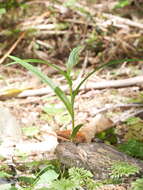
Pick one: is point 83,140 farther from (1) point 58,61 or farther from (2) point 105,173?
(1) point 58,61

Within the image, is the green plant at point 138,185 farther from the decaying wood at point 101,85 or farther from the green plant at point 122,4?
the green plant at point 122,4

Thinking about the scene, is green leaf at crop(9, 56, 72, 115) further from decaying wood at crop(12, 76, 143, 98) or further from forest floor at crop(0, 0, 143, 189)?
decaying wood at crop(12, 76, 143, 98)

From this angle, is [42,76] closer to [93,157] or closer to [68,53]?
[93,157]

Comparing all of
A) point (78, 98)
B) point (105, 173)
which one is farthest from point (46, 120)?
point (105, 173)

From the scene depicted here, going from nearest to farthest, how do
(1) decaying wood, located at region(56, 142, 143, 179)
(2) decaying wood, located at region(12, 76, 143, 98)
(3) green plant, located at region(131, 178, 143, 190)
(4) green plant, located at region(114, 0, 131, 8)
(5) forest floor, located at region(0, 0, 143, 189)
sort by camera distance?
1. (3) green plant, located at region(131, 178, 143, 190)
2. (1) decaying wood, located at region(56, 142, 143, 179)
3. (5) forest floor, located at region(0, 0, 143, 189)
4. (2) decaying wood, located at region(12, 76, 143, 98)
5. (4) green plant, located at region(114, 0, 131, 8)

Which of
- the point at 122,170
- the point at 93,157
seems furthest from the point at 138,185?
the point at 93,157

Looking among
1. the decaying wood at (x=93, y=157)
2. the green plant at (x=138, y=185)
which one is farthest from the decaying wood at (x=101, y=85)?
the green plant at (x=138, y=185)

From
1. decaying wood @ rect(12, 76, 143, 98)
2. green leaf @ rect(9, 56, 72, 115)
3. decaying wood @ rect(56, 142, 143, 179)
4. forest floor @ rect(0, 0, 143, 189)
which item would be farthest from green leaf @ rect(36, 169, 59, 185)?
decaying wood @ rect(12, 76, 143, 98)
